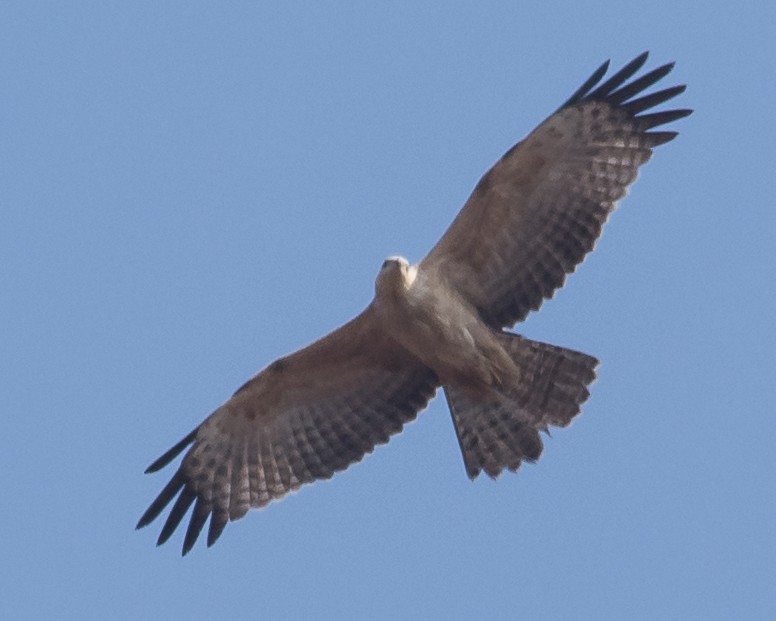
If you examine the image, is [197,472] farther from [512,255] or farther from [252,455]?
[512,255]

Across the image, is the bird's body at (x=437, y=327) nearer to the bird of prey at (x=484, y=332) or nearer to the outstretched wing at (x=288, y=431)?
the bird of prey at (x=484, y=332)

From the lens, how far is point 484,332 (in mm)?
14508

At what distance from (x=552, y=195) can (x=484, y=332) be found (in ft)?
3.64

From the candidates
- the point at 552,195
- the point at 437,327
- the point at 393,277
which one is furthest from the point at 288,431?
the point at 552,195

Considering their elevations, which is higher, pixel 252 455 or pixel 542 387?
pixel 252 455

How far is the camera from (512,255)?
14.8m

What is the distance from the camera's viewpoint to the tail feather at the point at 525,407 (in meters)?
14.5

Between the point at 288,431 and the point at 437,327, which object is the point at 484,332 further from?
the point at 288,431

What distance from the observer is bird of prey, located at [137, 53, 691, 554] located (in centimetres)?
1445

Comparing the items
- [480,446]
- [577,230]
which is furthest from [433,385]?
[577,230]

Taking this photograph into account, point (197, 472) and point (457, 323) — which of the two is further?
point (197, 472)

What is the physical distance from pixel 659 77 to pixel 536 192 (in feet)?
3.92

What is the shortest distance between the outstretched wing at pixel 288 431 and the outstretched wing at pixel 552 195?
2.96ft

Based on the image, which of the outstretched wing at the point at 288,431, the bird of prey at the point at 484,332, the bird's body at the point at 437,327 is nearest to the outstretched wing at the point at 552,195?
the bird of prey at the point at 484,332
